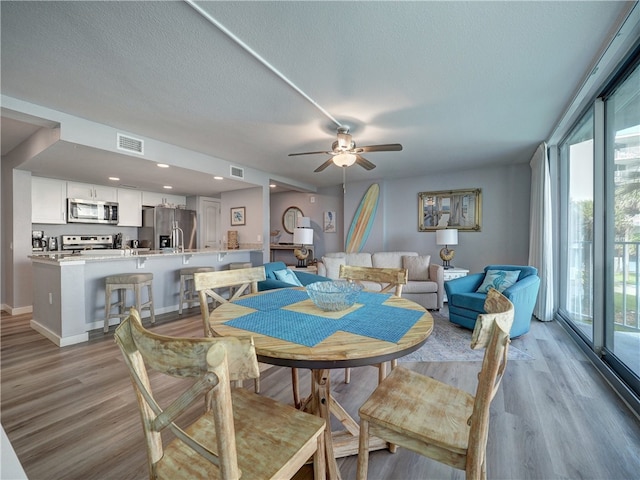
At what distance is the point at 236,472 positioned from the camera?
0.70 metres

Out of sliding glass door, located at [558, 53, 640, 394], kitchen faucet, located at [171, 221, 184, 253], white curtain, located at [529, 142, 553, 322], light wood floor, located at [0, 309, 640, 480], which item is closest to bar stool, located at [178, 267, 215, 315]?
kitchen faucet, located at [171, 221, 184, 253]

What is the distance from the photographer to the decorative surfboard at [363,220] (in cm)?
603

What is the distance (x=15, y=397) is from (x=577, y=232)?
5.57 meters

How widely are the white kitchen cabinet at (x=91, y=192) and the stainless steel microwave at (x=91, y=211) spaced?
91mm

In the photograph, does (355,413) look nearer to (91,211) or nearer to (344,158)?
(344,158)

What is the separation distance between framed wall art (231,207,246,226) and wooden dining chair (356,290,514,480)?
195 inches

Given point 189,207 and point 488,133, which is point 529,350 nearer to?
point 488,133

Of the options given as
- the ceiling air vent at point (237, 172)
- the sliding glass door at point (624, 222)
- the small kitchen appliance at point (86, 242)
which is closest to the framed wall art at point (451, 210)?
the sliding glass door at point (624, 222)

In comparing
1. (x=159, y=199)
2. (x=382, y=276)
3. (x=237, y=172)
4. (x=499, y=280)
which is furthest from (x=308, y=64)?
(x=159, y=199)

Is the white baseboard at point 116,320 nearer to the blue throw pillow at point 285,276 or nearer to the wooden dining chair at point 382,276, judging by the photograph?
the blue throw pillow at point 285,276

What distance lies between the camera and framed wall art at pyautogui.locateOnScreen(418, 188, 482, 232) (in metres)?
5.22

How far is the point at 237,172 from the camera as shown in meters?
4.83

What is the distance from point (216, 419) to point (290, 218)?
22.2 feet

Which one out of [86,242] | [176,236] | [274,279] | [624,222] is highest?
[624,222]
